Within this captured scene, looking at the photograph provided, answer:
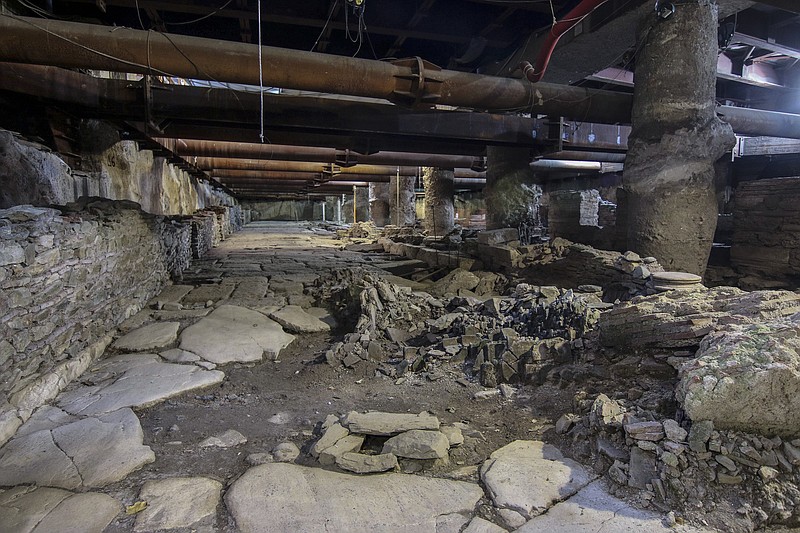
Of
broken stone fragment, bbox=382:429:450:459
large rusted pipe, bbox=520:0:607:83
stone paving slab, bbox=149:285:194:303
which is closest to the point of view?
broken stone fragment, bbox=382:429:450:459

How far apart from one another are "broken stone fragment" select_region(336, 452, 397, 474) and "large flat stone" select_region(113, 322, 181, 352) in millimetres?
2911

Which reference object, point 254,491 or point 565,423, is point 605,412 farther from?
point 254,491

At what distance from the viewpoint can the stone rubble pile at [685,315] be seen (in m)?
3.03

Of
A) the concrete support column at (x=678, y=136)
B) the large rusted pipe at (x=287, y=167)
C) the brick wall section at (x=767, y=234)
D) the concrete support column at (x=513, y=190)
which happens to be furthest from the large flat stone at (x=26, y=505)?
the large rusted pipe at (x=287, y=167)

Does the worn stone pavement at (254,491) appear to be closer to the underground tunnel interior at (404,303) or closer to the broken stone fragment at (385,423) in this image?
the underground tunnel interior at (404,303)

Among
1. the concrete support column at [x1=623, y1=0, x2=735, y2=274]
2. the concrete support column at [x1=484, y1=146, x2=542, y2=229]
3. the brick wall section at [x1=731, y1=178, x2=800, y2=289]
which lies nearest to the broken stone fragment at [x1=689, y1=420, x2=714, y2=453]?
the concrete support column at [x1=623, y1=0, x2=735, y2=274]

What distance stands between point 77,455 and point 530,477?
2632mm

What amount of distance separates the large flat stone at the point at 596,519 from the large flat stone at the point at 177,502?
1542 mm

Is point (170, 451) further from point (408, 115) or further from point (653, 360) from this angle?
point (408, 115)

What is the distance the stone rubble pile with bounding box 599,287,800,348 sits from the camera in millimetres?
3027

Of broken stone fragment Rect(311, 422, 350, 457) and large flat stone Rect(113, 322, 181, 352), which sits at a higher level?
large flat stone Rect(113, 322, 181, 352)

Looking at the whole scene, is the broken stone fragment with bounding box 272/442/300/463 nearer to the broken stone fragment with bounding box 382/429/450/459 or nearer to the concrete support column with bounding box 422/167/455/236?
the broken stone fragment with bounding box 382/429/450/459

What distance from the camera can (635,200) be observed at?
5.54 m

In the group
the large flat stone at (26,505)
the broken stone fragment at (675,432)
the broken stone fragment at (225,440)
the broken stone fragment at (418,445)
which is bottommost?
the broken stone fragment at (225,440)
